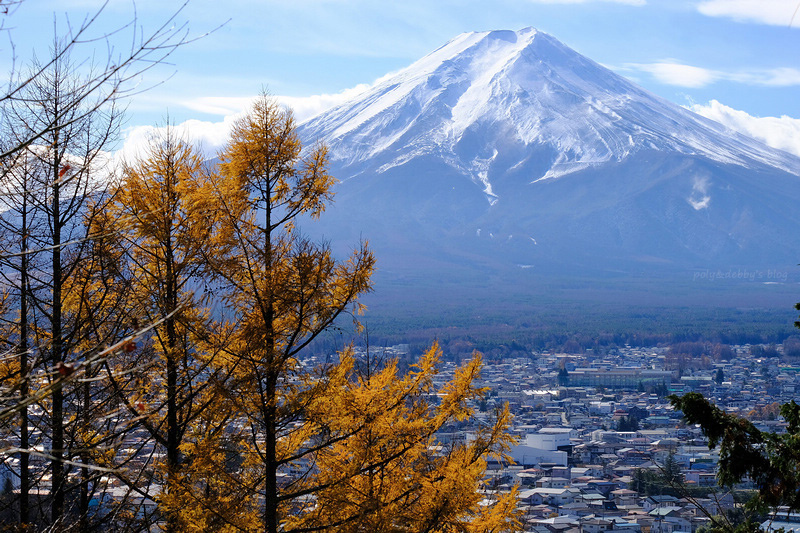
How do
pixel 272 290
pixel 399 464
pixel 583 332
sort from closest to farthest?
1. pixel 272 290
2. pixel 399 464
3. pixel 583 332

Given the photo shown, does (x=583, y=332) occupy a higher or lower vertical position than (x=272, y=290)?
lower

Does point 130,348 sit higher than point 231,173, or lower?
lower

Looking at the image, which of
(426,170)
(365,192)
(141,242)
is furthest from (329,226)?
(141,242)

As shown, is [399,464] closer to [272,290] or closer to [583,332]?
[272,290]

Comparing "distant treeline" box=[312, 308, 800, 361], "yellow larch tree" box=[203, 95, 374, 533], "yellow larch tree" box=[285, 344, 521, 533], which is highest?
"yellow larch tree" box=[203, 95, 374, 533]

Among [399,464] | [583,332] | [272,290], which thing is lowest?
[583,332]

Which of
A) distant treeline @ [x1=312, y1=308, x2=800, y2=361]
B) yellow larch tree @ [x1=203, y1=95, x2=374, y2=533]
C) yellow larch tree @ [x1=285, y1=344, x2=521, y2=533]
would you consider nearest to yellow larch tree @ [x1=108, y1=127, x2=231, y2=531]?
yellow larch tree @ [x1=203, y1=95, x2=374, y2=533]

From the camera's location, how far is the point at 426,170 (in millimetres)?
Answer: 198250

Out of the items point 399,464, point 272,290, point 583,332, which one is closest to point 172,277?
point 272,290

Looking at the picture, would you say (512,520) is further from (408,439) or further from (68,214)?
(68,214)

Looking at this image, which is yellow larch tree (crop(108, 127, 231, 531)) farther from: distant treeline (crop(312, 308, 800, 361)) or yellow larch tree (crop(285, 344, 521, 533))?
distant treeline (crop(312, 308, 800, 361))

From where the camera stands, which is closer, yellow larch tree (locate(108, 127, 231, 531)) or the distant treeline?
yellow larch tree (locate(108, 127, 231, 531))

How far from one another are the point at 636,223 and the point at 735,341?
105 metres

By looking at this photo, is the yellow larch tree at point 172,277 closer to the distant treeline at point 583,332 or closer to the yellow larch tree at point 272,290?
the yellow larch tree at point 272,290
